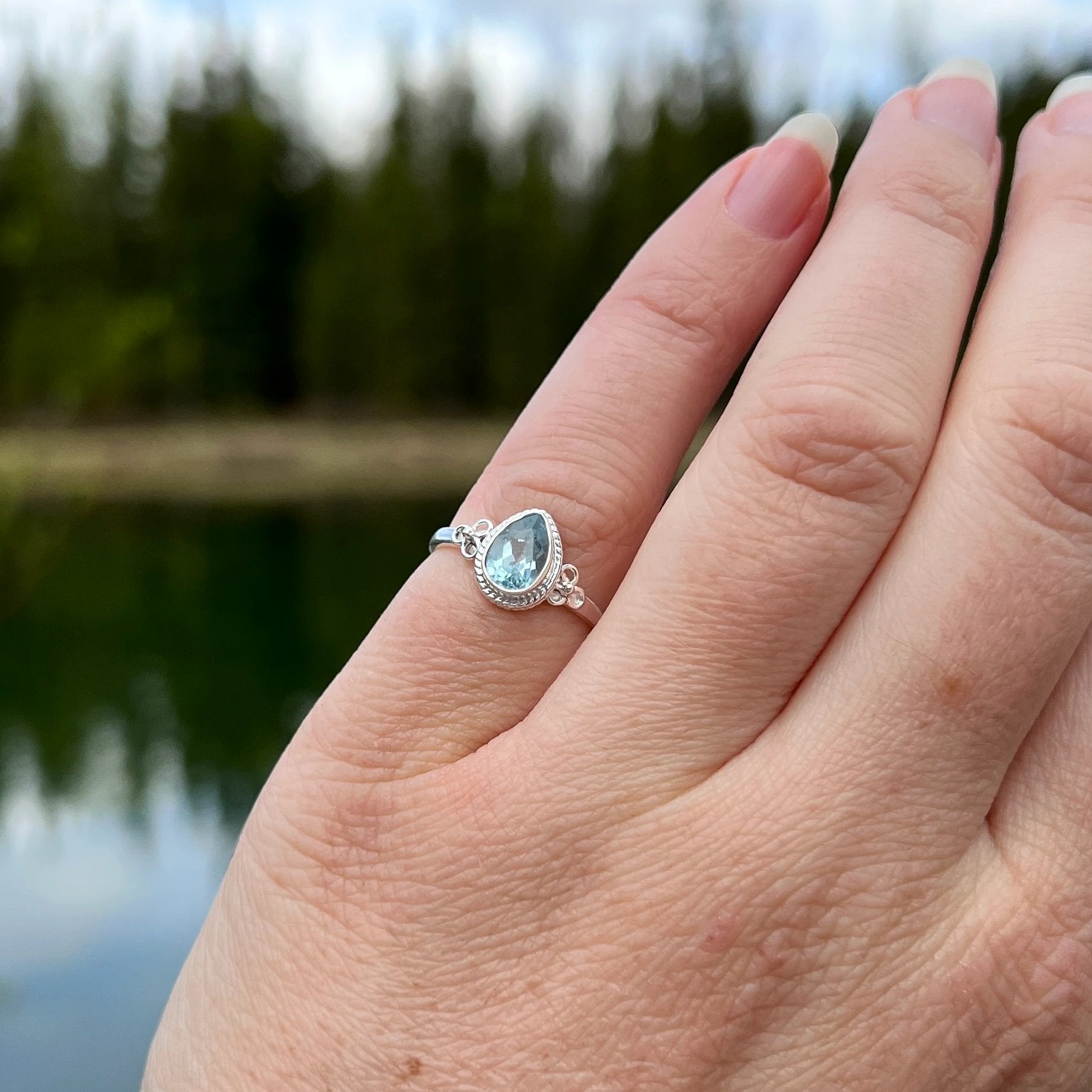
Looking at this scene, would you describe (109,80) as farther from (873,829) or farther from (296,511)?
(873,829)

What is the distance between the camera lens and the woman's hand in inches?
28.4

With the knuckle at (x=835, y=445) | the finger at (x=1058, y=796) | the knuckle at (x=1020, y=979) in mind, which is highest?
the knuckle at (x=835, y=445)

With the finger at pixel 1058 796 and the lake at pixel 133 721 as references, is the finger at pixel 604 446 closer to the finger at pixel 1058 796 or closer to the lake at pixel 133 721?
the finger at pixel 1058 796

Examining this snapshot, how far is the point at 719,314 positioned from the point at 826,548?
23cm

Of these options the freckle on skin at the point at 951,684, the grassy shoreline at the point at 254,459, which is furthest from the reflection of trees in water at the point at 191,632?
the freckle on skin at the point at 951,684

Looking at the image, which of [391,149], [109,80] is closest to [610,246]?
[391,149]

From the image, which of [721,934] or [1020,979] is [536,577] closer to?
[721,934]

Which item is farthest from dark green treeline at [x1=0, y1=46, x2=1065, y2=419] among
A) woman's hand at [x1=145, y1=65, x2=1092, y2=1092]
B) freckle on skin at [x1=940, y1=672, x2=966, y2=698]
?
freckle on skin at [x1=940, y1=672, x2=966, y2=698]

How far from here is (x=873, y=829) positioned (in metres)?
0.72

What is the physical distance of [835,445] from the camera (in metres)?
0.76

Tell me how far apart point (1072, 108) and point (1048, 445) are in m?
0.31

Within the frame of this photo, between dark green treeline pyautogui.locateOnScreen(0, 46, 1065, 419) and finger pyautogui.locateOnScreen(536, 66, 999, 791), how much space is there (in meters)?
16.4

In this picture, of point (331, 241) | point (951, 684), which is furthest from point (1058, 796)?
point (331, 241)

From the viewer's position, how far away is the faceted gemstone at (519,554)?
824 millimetres
